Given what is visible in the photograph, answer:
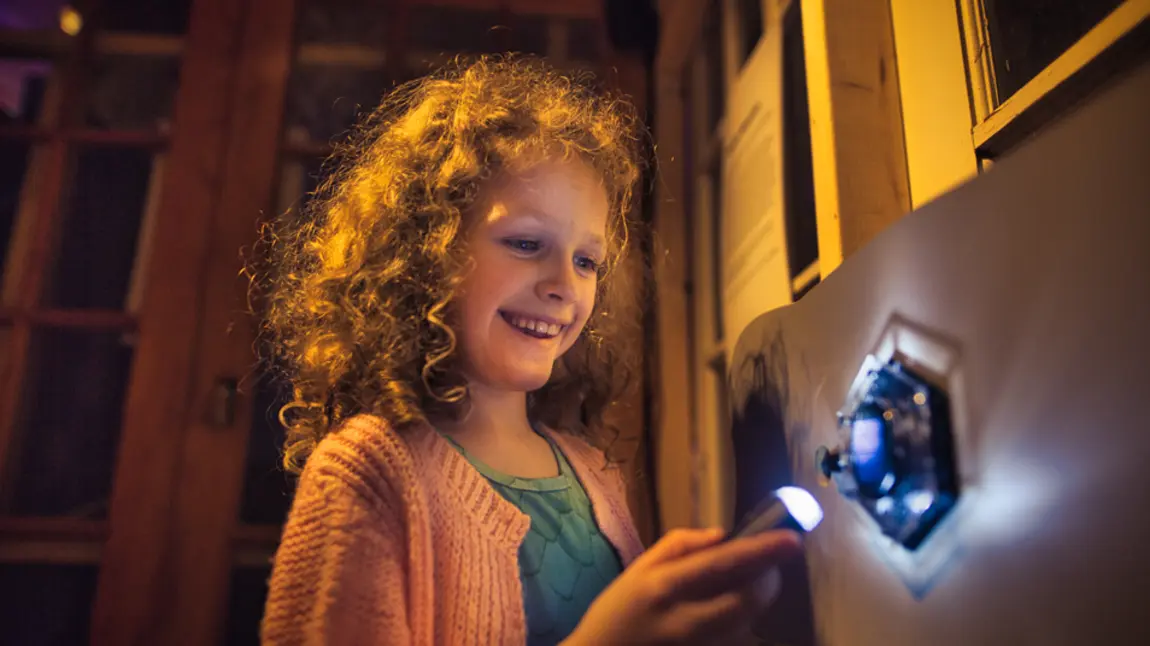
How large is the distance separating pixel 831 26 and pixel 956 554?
36cm

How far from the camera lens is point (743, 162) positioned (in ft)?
2.40

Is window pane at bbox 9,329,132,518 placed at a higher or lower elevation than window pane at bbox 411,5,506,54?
lower

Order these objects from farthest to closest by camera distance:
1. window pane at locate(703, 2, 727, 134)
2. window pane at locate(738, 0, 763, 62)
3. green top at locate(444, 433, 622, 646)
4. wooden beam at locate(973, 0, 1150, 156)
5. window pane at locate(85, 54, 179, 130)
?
window pane at locate(85, 54, 179, 130) < window pane at locate(703, 2, 727, 134) < window pane at locate(738, 0, 763, 62) < green top at locate(444, 433, 622, 646) < wooden beam at locate(973, 0, 1150, 156)

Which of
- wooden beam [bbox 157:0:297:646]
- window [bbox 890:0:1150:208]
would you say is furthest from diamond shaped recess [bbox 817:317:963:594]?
wooden beam [bbox 157:0:297:646]

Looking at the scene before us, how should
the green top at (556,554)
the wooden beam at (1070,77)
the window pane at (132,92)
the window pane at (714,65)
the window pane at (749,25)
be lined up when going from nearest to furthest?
the wooden beam at (1070,77) → the green top at (556,554) → the window pane at (749,25) → the window pane at (714,65) → the window pane at (132,92)

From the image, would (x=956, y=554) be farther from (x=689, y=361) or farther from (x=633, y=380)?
(x=689, y=361)

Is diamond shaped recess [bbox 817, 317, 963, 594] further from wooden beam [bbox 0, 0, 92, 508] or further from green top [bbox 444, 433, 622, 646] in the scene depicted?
wooden beam [bbox 0, 0, 92, 508]

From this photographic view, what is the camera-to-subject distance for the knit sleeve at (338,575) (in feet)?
1.46

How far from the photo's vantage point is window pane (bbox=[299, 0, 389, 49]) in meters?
1.15

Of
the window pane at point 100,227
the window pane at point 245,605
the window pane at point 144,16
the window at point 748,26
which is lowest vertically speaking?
the window pane at point 245,605

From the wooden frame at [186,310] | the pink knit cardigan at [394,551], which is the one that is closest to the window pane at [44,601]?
the wooden frame at [186,310]

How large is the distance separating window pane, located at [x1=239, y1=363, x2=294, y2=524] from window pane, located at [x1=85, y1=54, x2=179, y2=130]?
498 millimetres

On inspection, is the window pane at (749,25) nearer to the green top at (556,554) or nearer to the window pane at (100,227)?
the green top at (556,554)

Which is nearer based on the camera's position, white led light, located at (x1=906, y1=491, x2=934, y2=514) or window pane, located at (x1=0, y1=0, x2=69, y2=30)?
white led light, located at (x1=906, y1=491, x2=934, y2=514)
